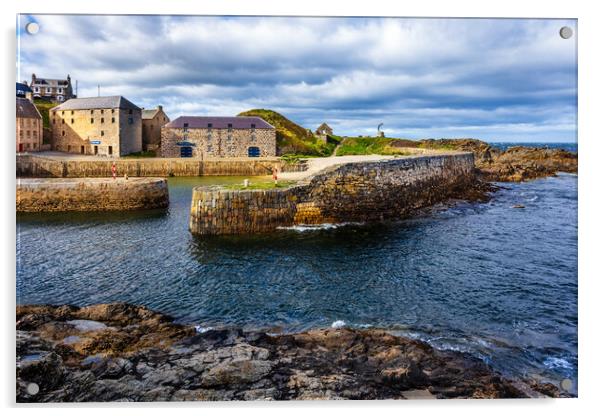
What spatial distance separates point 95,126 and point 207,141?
18.4ft

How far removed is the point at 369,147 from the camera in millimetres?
23953

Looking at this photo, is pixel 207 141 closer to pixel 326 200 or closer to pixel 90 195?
pixel 90 195

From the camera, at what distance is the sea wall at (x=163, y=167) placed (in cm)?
2145

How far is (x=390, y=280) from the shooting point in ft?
28.0

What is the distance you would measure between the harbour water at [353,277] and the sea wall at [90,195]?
1.73m

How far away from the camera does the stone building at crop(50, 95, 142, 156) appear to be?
70.5 ft

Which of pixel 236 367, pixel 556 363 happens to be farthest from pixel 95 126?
pixel 556 363

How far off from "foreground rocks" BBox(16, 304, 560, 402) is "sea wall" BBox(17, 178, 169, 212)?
1034 cm

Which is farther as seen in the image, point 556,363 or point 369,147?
point 369,147

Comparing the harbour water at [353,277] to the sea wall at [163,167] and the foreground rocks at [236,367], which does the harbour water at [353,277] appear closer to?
the foreground rocks at [236,367]

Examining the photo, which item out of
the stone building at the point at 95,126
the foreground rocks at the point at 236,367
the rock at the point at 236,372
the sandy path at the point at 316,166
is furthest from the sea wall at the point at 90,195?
the rock at the point at 236,372

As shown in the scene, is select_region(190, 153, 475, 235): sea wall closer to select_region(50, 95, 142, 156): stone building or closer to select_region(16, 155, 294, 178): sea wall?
select_region(16, 155, 294, 178): sea wall

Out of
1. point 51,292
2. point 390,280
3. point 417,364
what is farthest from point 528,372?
point 51,292

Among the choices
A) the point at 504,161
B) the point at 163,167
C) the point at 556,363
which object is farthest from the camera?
the point at 504,161
